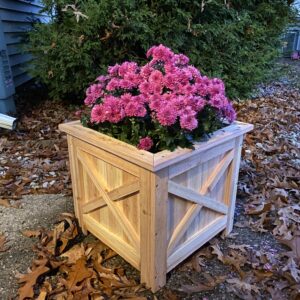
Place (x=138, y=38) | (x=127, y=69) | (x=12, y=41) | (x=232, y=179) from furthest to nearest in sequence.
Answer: (x=12, y=41) < (x=138, y=38) < (x=232, y=179) < (x=127, y=69)

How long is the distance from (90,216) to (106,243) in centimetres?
21

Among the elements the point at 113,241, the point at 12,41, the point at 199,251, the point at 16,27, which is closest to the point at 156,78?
the point at 113,241

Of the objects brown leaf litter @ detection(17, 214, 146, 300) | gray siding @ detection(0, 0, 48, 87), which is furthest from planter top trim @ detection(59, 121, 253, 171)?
gray siding @ detection(0, 0, 48, 87)

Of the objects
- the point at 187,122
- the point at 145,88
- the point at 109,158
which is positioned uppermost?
the point at 145,88

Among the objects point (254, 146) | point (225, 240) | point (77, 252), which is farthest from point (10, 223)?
point (254, 146)

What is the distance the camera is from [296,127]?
3967 millimetres

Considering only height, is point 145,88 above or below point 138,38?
below

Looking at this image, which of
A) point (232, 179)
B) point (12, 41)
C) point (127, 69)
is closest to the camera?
point (127, 69)

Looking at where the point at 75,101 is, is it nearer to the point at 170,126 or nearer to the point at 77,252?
the point at 77,252

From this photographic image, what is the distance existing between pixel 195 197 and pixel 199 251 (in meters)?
0.48

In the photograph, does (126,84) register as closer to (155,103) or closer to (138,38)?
(155,103)

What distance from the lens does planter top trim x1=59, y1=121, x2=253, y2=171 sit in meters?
1.30

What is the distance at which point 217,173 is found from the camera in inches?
66.9

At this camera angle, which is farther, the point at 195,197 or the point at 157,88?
the point at 195,197
